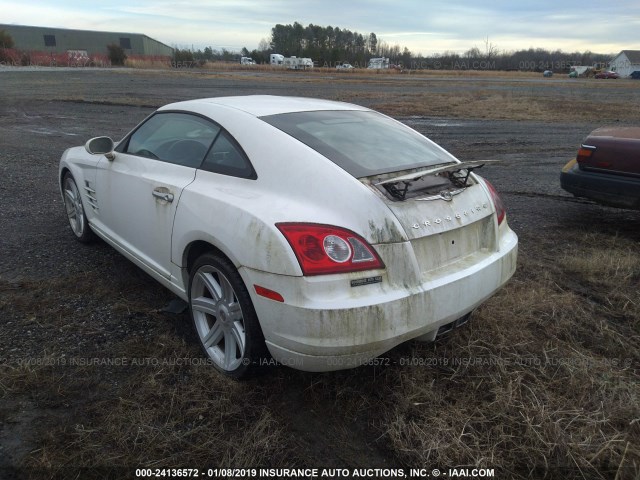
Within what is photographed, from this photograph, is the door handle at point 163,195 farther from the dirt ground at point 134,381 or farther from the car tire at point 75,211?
the car tire at point 75,211

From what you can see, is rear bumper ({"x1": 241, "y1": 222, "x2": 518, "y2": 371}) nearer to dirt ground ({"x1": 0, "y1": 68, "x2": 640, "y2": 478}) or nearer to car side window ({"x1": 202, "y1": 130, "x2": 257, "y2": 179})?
dirt ground ({"x1": 0, "y1": 68, "x2": 640, "y2": 478})

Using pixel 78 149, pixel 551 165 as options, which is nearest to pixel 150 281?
pixel 78 149

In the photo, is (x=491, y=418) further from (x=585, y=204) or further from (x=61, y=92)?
(x=61, y=92)

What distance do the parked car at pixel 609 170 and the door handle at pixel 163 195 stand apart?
14.6 ft

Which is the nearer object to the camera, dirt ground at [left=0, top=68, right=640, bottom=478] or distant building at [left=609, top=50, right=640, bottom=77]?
dirt ground at [left=0, top=68, right=640, bottom=478]

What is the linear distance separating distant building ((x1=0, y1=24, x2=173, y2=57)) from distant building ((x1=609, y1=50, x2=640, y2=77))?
278 feet

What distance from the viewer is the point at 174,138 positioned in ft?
11.8

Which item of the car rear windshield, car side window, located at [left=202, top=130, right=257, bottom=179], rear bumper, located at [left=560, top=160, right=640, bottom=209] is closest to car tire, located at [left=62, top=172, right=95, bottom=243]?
car side window, located at [left=202, top=130, right=257, bottom=179]

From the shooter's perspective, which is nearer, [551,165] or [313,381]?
[313,381]

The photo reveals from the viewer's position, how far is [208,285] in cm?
286

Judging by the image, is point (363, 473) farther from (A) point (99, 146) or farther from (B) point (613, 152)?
(B) point (613, 152)

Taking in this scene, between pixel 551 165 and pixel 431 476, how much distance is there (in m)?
8.43

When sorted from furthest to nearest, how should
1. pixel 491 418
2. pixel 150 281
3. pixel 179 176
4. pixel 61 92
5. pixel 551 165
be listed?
pixel 61 92, pixel 551 165, pixel 150 281, pixel 179 176, pixel 491 418

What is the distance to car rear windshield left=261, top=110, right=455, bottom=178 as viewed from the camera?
2856 millimetres
